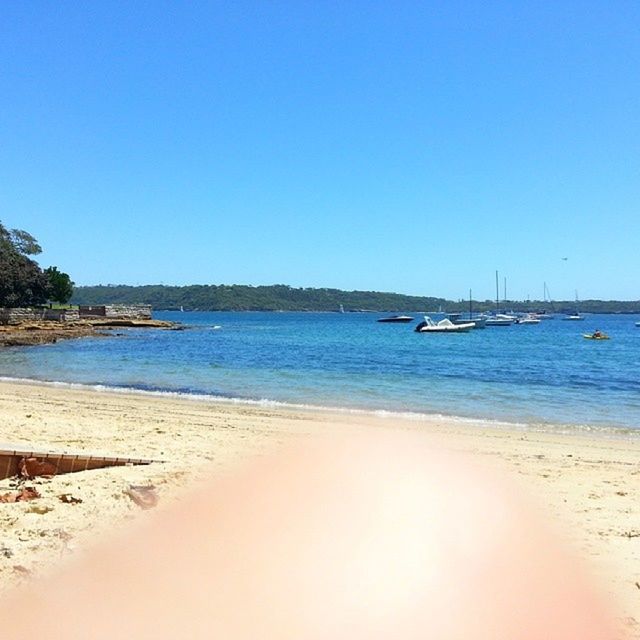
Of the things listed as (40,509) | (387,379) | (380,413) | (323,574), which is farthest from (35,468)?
(387,379)

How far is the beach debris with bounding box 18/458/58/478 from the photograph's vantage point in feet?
21.1

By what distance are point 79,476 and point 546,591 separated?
4.46 meters

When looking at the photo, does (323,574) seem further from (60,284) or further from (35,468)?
(60,284)

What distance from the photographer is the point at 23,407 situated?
13.4 m

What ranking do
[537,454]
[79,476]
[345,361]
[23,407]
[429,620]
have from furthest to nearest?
[345,361] → [23,407] → [537,454] → [79,476] → [429,620]

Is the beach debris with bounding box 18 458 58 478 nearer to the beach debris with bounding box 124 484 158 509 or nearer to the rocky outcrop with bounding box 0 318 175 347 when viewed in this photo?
the beach debris with bounding box 124 484 158 509

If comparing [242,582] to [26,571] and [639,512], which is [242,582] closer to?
[26,571]

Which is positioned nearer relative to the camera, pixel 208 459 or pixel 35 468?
pixel 35 468

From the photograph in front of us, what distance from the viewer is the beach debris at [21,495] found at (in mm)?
5578

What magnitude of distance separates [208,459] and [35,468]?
2096 millimetres

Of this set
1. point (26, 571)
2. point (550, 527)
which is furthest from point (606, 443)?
point (26, 571)

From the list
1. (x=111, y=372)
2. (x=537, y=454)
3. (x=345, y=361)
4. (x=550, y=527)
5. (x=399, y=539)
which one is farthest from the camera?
(x=345, y=361)

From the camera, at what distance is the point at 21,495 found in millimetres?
5668

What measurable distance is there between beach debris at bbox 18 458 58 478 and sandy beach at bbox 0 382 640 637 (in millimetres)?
259
